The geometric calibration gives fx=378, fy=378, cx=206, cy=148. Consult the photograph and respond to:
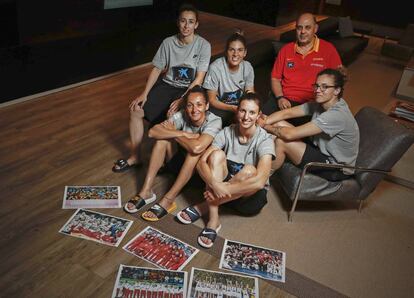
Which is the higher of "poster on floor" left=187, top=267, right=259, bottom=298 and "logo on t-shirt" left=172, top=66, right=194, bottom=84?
"logo on t-shirt" left=172, top=66, right=194, bottom=84

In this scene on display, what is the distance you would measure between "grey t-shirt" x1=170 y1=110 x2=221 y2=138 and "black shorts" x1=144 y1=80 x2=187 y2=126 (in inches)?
15.3

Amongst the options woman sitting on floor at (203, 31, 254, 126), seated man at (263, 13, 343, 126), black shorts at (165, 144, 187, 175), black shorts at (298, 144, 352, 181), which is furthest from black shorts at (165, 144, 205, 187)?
seated man at (263, 13, 343, 126)

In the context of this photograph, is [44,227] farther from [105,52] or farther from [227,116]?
[105,52]

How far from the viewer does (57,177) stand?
3.14 meters

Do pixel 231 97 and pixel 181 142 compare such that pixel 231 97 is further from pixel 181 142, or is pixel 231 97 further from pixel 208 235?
pixel 208 235

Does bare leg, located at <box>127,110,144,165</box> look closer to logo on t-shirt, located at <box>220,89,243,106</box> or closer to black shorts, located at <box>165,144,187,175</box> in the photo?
black shorts, located at <box>165,144,187,175</box>

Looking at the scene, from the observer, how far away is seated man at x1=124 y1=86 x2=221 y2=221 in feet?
8.82

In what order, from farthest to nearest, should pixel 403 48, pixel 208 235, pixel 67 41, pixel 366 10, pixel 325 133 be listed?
pixel 366 10 < pixel 403 48 < pixel 67 41 < pixel 325 133 < pixel 208 235

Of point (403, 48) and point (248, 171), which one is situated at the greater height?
point (403, 48)

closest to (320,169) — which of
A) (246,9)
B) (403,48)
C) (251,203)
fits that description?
(251,203)

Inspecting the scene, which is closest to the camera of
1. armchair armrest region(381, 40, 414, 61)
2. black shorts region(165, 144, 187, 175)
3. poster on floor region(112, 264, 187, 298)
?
poster on floor region(112, 264, 187, 298)

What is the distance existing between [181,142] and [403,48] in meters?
6.66

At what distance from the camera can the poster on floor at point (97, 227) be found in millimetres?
2559

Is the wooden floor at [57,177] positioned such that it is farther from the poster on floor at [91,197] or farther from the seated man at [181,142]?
the seated man at [181,142]
